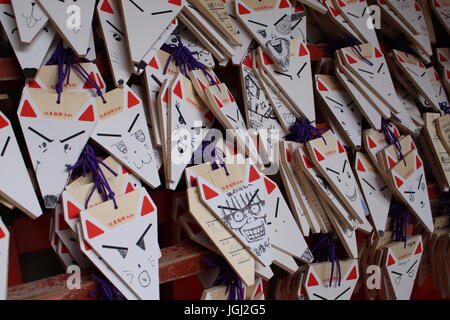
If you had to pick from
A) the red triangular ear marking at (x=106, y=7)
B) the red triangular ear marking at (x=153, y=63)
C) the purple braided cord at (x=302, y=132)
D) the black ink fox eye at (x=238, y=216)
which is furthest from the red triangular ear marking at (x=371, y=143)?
the red triangular ear marking at (x=106, y=7)

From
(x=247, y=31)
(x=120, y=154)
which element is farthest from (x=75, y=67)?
(x=247, y=31)

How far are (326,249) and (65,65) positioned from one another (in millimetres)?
651

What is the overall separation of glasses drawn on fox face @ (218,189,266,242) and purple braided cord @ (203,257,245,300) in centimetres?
7

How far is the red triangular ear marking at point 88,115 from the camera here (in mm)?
779

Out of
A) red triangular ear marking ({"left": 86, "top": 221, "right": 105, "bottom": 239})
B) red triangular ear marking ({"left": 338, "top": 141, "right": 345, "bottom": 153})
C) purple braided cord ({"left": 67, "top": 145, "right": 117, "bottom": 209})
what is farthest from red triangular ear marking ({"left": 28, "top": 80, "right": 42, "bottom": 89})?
red triangular ear marking ({"left": 338, "top": 141, "right": 345, "bottom": 153})

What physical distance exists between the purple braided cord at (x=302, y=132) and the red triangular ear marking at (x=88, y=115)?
398 millimetres

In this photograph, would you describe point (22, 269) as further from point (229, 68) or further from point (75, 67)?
point (229, 68)

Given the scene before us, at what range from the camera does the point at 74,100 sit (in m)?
0.78

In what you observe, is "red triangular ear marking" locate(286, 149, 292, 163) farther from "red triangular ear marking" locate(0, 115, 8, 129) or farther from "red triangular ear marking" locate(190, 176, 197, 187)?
"red triangular ear marking" locate(0, 115, 8, 129)

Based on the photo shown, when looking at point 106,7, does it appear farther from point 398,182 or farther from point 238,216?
point 398,182

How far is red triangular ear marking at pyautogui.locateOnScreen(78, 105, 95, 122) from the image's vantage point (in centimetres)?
78

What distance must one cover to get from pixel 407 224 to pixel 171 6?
29.1 inches

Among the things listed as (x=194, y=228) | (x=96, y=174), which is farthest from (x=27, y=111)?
(x=194, y=228)

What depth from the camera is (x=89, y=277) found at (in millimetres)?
791
